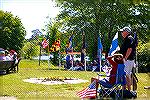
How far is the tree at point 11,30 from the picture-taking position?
804cm

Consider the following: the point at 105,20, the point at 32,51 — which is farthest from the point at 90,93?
the point at 105,20

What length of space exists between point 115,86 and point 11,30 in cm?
367

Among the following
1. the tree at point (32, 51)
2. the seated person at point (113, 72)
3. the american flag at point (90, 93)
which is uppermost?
the tree at point (32, 51)

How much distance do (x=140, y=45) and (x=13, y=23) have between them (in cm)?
705

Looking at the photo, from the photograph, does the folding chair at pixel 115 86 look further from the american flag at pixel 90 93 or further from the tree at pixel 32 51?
the tree at pixel 32 51

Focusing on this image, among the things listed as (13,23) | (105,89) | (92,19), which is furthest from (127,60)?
(92,19)

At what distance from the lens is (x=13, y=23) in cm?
825

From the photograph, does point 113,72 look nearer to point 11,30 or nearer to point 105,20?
point 11,30

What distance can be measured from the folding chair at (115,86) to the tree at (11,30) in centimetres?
336

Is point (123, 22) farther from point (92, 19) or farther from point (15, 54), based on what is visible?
point (15, 54)

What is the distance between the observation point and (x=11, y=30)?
8023mm

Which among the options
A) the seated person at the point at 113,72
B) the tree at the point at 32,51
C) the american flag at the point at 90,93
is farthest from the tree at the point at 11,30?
the seated person at the point at 113,72

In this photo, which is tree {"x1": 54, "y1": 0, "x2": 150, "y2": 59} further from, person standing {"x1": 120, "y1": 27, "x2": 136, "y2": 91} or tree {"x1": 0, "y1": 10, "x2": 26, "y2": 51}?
person standing {"x1": 120, "y1": 27, "x2": 136, "y2": 91}

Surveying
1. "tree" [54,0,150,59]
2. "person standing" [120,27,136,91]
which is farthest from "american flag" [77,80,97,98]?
"tree" [54,0,150,59]
